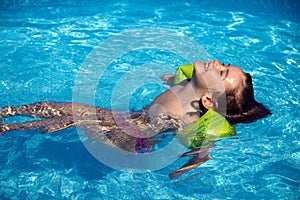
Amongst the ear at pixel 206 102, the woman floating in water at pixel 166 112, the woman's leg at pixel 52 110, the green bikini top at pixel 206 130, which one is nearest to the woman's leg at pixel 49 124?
the woman floating in water at pixel 166 112

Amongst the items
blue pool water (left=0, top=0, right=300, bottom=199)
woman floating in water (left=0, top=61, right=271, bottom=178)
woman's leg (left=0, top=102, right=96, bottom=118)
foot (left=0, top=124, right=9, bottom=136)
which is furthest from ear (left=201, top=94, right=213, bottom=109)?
foot (left=0, top=124, right=9, bottom=136)

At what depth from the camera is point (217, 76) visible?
4.43 metres

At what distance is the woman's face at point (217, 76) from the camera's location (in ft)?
14.5

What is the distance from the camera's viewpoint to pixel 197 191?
427 cm

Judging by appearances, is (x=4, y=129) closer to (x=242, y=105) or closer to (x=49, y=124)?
(x=49, y=124)

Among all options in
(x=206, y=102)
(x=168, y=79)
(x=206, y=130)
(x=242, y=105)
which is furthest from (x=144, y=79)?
(x=206, y=130)

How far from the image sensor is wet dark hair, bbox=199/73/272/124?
4516 mm

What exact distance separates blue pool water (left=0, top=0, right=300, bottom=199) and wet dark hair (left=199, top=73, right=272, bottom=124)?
0.40m

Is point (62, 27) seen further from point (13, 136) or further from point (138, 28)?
point (13, 136)

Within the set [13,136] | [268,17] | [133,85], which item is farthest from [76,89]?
[268,17]

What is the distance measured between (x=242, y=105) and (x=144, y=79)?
208 cm

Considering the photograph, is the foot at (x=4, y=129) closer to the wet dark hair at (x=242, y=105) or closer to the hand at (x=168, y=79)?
the wet dark hair at (x=242, y=105)

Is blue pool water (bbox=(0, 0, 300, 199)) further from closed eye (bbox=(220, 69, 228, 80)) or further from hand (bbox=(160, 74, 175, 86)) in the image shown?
closed eye (bbox=(220, 69, 228, 80))

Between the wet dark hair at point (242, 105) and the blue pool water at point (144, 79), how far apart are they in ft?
1.32
